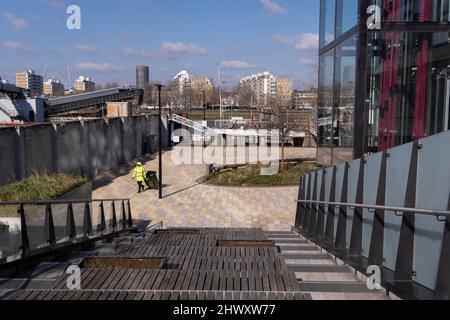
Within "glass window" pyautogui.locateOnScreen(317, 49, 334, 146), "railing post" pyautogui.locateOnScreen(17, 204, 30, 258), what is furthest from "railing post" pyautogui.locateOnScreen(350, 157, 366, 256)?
"railing post" pyautogui.locateOnScreen(17, 204, 30, 258)

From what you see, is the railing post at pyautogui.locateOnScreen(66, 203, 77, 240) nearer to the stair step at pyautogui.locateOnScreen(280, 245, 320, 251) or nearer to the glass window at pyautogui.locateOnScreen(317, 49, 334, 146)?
the stair step at pyautogui.locateOnScreen(280, 245, 320, 251)

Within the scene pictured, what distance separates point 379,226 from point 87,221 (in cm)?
632

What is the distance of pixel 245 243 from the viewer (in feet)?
23.7

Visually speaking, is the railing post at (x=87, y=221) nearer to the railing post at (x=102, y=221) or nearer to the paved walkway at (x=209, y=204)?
the railing post at (x=102, y=221)

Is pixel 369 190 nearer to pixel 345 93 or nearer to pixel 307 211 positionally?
pixel 345 93

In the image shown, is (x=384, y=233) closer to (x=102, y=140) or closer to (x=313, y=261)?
(x=313, y=261)

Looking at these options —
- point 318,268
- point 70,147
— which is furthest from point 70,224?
point 70,147

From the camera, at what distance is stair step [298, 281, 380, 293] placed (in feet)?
14.3

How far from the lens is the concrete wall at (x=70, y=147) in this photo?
1598cm

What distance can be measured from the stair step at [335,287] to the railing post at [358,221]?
0.97 m

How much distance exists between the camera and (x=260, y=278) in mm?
4102

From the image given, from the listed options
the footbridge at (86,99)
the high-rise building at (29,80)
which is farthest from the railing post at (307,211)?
the high-rise building at (29,80)

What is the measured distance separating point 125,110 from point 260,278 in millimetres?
33910

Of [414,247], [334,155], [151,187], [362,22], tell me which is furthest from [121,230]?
[151,187]
